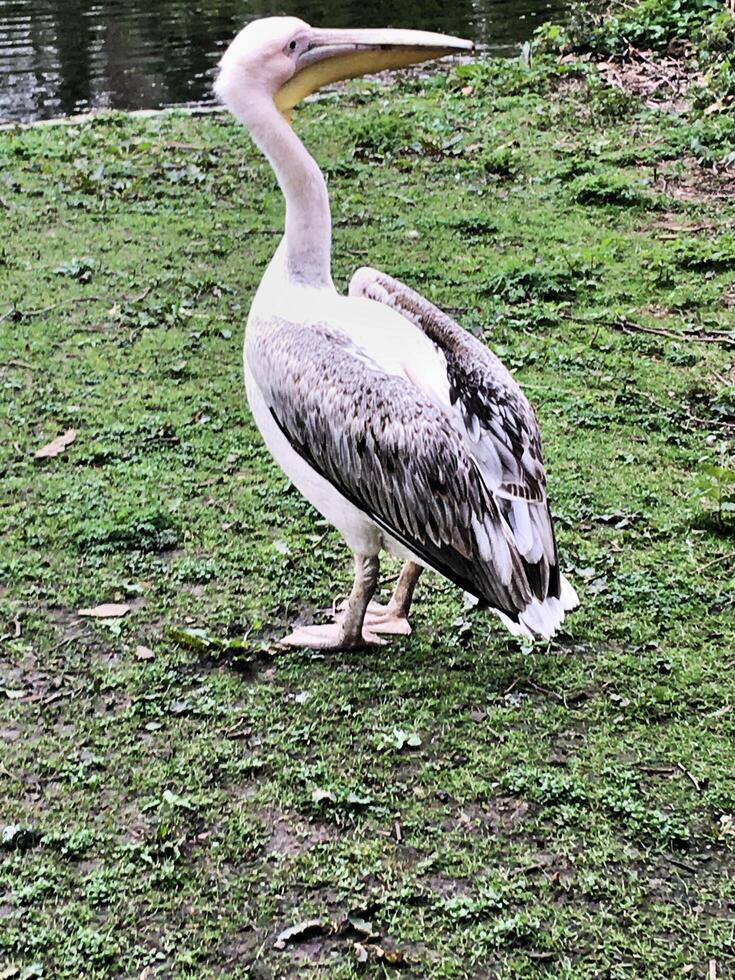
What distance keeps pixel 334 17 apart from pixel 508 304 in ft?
31.3

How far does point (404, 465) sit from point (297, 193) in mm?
952

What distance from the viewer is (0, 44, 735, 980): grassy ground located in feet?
8.17

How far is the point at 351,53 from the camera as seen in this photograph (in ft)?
11.6

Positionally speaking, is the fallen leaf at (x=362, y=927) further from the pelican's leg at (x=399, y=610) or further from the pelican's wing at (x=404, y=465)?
the pelican's leg at (x=399, y=610)

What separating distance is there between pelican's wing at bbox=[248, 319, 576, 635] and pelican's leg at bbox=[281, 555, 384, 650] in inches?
7.6

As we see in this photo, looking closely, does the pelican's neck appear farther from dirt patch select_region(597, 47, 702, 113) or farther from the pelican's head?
dirt patch select_region(597, 47, 702, 113)

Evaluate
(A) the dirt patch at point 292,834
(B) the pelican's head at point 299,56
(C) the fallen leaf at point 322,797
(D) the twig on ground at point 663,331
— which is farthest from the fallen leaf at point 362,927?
(D) the twig on ground at point 663,331

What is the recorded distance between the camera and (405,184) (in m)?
7.41

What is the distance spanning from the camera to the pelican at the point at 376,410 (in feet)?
10.1

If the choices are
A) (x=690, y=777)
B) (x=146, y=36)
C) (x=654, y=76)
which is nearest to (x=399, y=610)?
(x=690, y=777)

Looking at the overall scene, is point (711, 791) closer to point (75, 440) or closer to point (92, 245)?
point (75, 440)

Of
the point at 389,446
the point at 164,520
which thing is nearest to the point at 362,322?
the point at 389,446

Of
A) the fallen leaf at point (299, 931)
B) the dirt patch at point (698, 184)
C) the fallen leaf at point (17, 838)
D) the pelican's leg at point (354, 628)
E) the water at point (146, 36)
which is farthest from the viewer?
the water at point (146, 36)

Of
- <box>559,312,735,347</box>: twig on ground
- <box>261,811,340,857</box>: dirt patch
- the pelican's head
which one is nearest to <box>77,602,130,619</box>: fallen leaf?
<box>261,811,340,857</box>: dirt patch
